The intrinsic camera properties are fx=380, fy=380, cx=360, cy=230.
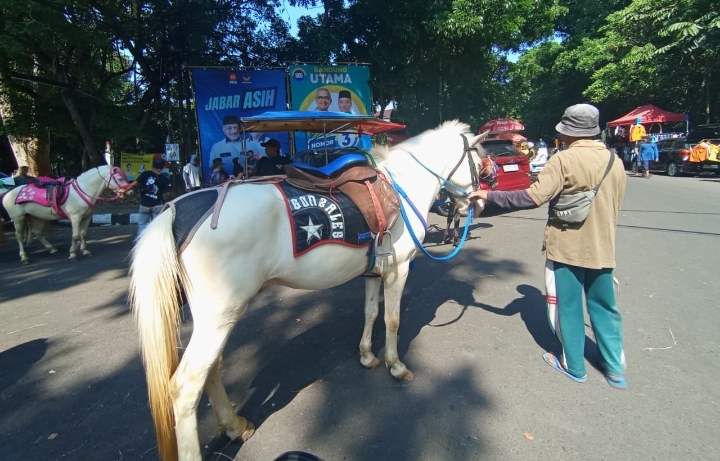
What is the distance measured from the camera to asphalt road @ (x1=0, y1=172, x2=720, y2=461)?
90.9 inches

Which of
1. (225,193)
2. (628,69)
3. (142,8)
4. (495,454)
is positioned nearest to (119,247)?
(225,193)

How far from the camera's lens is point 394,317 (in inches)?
119

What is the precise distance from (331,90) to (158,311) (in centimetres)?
1029

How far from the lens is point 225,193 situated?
2217 mm

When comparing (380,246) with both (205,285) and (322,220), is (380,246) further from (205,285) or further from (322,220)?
(205,285)

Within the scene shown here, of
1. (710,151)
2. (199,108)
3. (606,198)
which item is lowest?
(606,198)

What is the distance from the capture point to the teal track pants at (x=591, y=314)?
277 centimetres

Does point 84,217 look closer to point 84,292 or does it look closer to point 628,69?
point 84,292

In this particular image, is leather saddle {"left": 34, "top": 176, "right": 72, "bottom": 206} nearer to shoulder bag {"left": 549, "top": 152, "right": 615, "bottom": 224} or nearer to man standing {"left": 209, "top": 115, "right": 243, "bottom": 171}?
man standing {"left": 209, "top": 115, "right": 243, "bottom": 171}

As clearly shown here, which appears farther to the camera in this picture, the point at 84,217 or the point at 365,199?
the point at 84,217

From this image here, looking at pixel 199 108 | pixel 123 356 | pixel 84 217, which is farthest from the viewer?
pixel 199 108

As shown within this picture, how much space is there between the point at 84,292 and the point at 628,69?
2491 centimetres

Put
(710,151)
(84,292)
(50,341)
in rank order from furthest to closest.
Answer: (710,151)
(84,292)
(50,341)

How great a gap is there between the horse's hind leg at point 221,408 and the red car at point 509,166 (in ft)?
25.9
